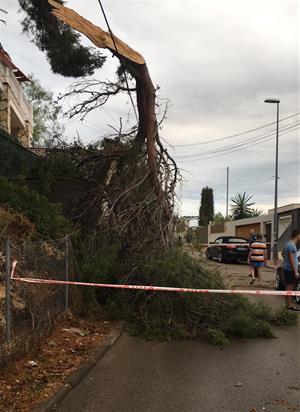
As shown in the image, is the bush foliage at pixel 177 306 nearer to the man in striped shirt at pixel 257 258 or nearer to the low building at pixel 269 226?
the man in striped shirt at pixel 257 258

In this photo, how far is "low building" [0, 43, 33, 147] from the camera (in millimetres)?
22859

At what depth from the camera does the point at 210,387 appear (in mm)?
5527

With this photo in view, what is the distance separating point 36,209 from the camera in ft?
29.6

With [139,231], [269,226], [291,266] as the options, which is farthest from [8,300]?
[269,226]

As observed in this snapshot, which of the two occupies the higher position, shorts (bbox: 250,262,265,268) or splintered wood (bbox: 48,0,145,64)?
splintered wood (bbox: 48,0,145,64)

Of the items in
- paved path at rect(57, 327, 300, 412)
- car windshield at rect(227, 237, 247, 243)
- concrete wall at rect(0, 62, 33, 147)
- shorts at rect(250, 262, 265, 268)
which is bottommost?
paved path at rect(57, 327, 300, 412)

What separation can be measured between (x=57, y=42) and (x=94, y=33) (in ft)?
4.59

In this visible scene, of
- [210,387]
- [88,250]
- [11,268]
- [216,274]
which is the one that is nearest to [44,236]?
[88,250]

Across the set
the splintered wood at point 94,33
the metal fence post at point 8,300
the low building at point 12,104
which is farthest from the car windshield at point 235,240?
the metal fence post at point 8,300

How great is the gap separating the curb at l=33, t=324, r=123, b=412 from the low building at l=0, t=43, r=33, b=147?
41.4 feet

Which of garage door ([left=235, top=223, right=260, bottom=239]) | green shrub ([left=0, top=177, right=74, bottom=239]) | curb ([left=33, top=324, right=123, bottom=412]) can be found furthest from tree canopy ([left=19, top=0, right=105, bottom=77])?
garage door ([left=235, top=223, right=260, bottom=239])

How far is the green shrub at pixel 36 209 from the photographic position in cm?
879

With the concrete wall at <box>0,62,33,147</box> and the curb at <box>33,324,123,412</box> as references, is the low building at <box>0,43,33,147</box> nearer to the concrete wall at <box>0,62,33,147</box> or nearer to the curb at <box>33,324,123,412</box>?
the concrete wall at <box>0,62,33,147</box>

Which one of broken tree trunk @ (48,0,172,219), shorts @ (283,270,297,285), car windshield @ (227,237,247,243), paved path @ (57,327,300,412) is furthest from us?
car windshield @ (227,237,247,243)
